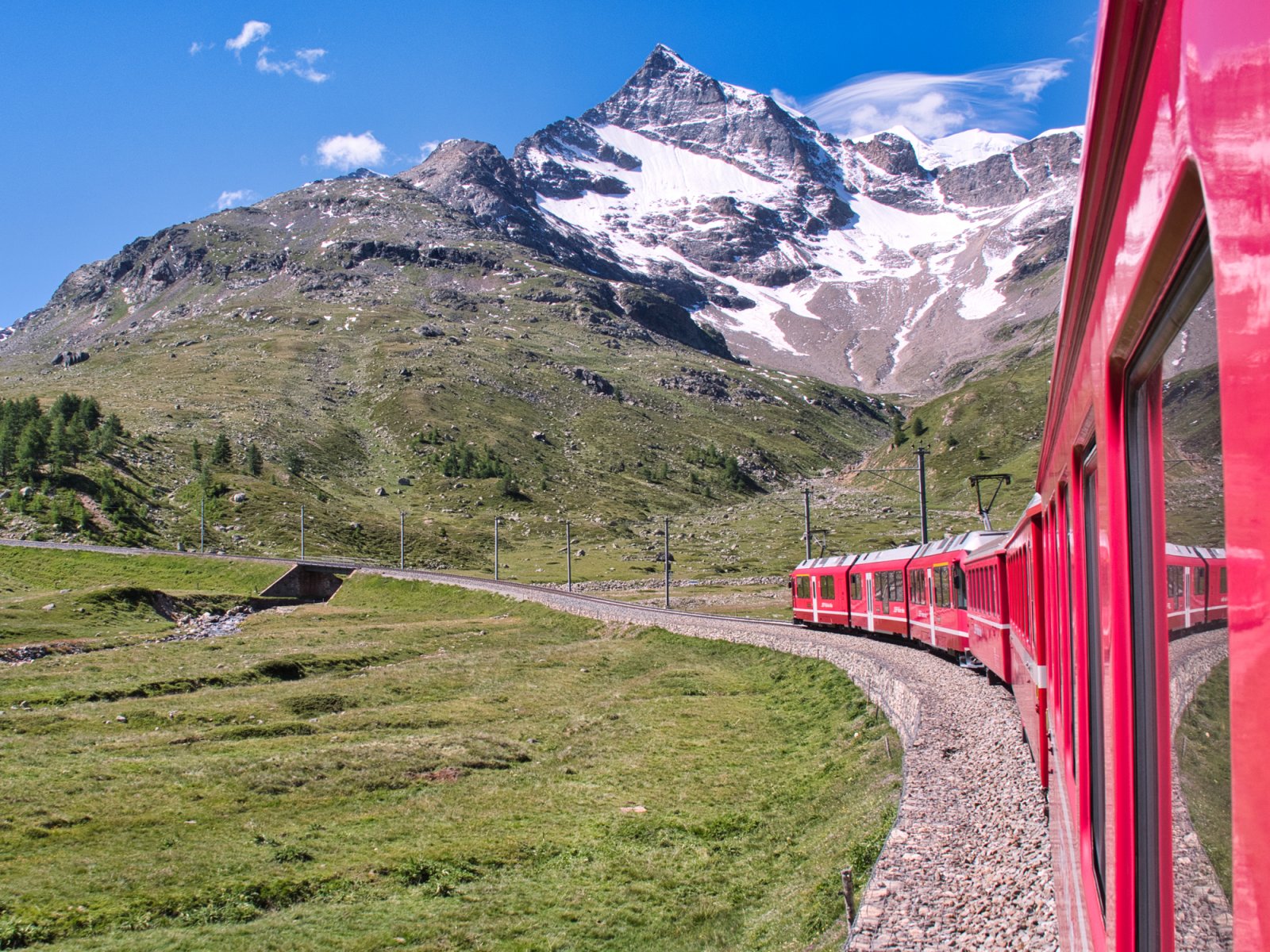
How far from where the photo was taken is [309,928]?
44.5 ft

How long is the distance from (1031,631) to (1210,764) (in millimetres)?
10446

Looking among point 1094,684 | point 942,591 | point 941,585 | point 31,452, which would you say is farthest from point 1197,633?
point 31,452

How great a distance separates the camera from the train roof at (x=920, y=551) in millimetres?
23219

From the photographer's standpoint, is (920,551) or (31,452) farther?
(31,452)

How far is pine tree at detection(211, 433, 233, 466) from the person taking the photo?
373 feet

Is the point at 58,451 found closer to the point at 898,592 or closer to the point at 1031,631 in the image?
the point at 898,592

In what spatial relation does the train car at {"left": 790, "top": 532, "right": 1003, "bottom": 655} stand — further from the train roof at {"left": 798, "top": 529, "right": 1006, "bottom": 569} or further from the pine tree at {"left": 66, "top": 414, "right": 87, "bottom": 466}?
the pine tree at {"left": 66, "top": 414, "right": 87, "bottom": 466}

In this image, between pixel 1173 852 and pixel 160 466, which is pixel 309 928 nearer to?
pixel 1173 852

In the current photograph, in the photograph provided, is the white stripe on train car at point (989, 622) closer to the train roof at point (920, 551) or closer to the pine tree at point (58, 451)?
the train roof at point (920, 551)

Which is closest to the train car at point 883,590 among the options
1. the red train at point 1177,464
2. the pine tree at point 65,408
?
the red train at point 1177,464

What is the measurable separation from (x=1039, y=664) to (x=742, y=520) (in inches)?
4676

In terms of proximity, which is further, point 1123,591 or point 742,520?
point 742,520

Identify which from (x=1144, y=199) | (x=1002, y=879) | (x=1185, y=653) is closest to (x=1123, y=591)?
(x=1185, y=653)

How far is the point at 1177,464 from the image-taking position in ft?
7.36
